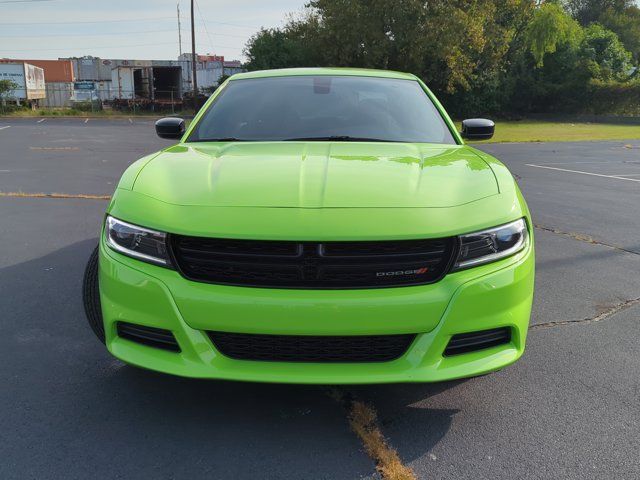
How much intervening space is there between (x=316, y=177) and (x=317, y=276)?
535 millimetres

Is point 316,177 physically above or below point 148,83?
below

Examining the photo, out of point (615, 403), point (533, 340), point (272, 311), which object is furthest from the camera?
point (533, 340)

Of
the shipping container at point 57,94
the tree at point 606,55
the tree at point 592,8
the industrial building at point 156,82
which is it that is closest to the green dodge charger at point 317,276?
the industrial building at point 156,82

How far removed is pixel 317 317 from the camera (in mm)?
2064

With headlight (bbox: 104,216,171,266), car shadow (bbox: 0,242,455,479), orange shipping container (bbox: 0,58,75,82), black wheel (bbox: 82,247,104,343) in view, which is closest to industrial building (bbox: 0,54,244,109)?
orange shipping container (bbox: 0,58,75,82)

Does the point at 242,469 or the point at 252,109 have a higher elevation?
the point at 252,109

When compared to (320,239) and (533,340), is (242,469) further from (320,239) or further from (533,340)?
(533,340)

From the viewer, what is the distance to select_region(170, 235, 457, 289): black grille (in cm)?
214

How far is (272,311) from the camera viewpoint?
2.07 meters

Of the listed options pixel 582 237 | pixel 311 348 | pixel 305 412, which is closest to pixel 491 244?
pixel 311 348

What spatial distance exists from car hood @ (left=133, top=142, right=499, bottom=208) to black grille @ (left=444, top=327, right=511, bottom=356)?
542 mm

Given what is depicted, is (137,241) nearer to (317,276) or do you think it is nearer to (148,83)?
(317,276)

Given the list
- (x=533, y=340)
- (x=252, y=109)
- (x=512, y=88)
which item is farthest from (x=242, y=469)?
(x=512, y=88)

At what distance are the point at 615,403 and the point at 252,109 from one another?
2.69 metres
